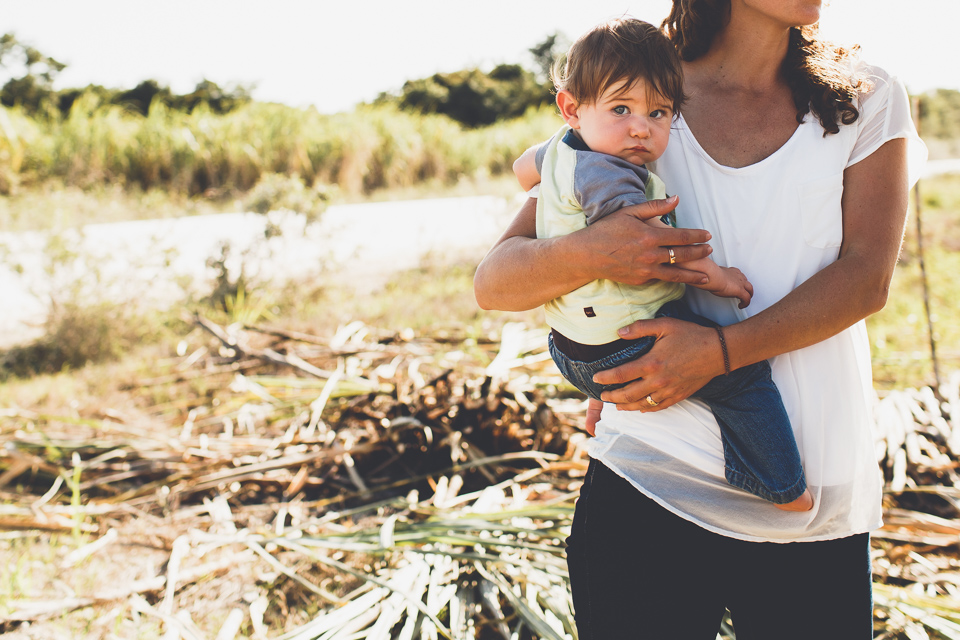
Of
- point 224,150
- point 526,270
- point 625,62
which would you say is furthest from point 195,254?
point 625,62

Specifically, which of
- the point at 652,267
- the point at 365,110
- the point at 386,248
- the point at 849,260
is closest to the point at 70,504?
the point at 652,267

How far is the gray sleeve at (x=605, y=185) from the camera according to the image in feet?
4.12

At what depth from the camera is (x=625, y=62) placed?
50.9 inches

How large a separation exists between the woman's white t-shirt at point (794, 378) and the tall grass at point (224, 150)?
27.0 feet

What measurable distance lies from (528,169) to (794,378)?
0.68 meters

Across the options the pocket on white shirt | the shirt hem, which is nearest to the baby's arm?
the pocket on white shirt

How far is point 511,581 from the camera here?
90.0 inches

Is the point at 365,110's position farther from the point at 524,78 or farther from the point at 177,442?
the point at 524,78

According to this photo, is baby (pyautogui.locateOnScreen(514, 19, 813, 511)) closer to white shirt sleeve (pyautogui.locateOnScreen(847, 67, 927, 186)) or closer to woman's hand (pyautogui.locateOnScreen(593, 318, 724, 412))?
woman's hand (pyautogui.locateOnScreen(593, 318, 724, 412))

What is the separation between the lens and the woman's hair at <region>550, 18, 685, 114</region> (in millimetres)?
1297

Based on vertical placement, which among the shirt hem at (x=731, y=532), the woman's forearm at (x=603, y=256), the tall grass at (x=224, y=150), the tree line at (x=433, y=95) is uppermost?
the tree line at (x=433, y=95)

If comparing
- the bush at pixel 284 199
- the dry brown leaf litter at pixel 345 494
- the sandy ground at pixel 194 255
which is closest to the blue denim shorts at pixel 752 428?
the dry brown leaf litter at pixel 345 494

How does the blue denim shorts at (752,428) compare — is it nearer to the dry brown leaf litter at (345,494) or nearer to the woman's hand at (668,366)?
the woman's hand at (668,366)

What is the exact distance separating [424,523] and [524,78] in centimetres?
3174
